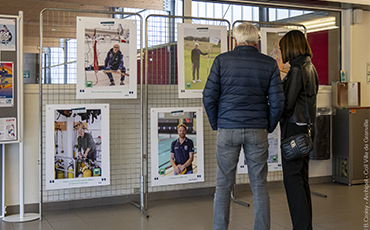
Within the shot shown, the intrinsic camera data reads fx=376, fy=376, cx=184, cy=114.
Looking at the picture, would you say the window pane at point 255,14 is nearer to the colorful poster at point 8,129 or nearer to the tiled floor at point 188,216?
the tiled floor at point 188,216

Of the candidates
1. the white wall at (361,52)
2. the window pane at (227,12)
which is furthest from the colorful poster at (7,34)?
the white wall at (361,52)

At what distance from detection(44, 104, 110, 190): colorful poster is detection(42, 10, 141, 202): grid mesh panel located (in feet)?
0.88

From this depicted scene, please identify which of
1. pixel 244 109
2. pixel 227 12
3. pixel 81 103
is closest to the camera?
pixel 244 109

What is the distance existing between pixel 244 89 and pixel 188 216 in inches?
66.3

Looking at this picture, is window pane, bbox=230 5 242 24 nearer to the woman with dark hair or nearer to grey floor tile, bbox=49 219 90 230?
the woman with dark hair

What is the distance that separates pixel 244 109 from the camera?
8.67 feet

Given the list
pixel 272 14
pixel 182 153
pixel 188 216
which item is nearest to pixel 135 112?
pixel 182 153

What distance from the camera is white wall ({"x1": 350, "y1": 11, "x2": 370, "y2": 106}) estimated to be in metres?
5.61

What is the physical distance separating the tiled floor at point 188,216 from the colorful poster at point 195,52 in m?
1.24

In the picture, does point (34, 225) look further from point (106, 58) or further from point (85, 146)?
point (106, 58)

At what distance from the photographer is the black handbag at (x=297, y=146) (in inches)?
114

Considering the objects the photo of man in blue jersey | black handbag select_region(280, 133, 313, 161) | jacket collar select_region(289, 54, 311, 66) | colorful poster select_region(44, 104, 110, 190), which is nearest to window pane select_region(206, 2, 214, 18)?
the photo of man in blue jersey

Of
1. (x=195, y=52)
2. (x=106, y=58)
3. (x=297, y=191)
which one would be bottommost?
(x=297, y=191)

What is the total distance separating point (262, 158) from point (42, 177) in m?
2.29
